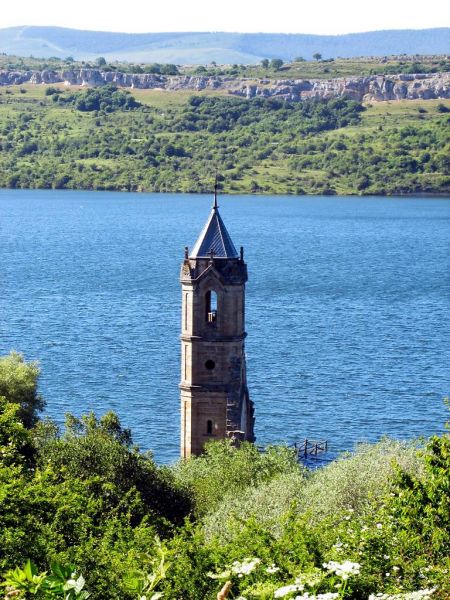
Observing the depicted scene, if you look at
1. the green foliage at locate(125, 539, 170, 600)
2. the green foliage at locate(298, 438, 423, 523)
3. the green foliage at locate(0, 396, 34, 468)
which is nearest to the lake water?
the green foliage at locate(298, 438, 423, 523)

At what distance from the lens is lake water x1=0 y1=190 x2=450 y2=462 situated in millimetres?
59562

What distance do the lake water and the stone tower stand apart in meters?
11.2

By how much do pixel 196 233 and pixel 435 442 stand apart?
131 meters

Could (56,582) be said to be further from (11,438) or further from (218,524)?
(218,524)

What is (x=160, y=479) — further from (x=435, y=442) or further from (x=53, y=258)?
(x=53, y=258)

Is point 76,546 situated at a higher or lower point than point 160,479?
higher

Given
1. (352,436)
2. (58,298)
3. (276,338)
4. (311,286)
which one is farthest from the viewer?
(311,286)

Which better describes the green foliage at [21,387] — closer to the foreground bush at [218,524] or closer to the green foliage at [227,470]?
the foreground bush at [218,524]

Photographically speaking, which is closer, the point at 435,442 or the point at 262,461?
the point at 435,442

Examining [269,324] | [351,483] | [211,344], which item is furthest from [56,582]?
[269,324]

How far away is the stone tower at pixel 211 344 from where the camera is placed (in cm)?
3944

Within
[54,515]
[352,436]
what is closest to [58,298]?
[352,436]

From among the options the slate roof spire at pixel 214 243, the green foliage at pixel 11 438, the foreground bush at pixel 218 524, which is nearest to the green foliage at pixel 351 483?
the foreground bush at pixel 218 524

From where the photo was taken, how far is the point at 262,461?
35.4 metres
